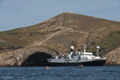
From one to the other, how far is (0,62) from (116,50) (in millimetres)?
61172

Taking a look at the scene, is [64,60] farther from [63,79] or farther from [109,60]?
[63,79]

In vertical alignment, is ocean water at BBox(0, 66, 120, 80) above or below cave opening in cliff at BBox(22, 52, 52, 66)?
below

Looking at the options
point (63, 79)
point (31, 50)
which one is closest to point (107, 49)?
point (31, 50)

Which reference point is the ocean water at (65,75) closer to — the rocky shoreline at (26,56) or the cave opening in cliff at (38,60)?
the rocky shoreline at (26,56)

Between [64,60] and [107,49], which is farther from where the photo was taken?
[107,49]

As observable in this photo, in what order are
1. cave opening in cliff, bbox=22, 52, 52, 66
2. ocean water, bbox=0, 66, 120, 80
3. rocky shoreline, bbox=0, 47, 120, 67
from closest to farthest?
ocean water, bbox=0, 66, 120, 80 → rocky shoreline, bbox=0, 47, 120, 67 → cave opening in cliff, bbox=22, 52, 52, 66

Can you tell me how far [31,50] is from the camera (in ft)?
592

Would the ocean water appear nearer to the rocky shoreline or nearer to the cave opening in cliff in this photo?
the rocky shoreline

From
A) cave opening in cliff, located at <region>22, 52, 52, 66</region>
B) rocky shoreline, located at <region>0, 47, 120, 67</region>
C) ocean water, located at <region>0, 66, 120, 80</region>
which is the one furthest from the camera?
cave opening in cliff, located at <region>22, 52, 52, 66</region>

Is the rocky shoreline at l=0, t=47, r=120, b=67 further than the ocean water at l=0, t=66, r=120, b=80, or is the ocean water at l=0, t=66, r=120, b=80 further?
the rocky shoreline at l=0, t=47, r=120, b=67

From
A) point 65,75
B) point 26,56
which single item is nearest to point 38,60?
point 26,56

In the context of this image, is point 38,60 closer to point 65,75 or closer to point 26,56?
point 26,56

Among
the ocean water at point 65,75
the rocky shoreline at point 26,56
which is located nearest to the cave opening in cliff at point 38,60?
the rocky shoreline at point 26,56

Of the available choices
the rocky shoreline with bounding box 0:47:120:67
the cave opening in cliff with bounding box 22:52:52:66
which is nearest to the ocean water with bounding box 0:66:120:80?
the rocky shoreline with bounding box 0:47:120:67
